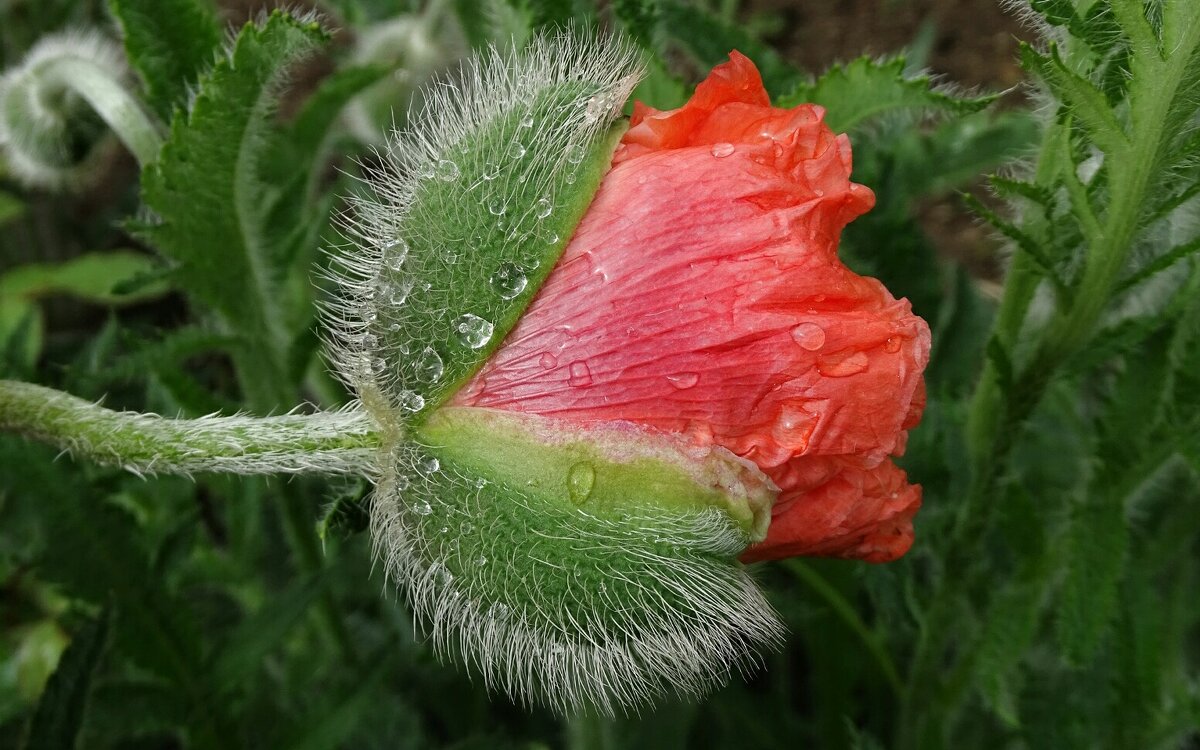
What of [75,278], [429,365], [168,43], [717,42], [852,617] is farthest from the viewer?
[75,278]

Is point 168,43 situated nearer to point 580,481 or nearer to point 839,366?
point 580,481

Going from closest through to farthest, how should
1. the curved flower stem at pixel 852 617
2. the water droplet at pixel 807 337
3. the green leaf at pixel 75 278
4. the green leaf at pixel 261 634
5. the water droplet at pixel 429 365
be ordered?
the water droplet at pixel 807 337, the water droplet at pixel 429 365, the green leaf at pixel 261 634, the curved flower stem at pixel 852 617, the green leaf at pixel 75 278

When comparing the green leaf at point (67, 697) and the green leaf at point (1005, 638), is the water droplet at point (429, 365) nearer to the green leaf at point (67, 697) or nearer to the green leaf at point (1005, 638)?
the green leaf at point (67, 697)

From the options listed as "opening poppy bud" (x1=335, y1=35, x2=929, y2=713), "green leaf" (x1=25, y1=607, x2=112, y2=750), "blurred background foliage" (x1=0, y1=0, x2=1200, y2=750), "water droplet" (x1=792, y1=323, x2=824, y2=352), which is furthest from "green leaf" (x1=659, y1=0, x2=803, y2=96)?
"green leaf" (x1=25, y1=607, x2=112, y2=750)

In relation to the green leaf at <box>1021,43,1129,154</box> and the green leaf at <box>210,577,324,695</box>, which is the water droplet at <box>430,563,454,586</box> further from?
the green leaf at <box>1021,43,1129,154</box>

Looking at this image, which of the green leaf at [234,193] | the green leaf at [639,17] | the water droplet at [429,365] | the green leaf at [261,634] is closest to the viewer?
the water droplet at [429,365]

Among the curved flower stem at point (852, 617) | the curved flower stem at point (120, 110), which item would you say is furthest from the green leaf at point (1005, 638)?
the curved flower stem at point (120, 110)

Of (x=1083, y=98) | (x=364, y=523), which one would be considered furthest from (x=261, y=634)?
(x=1083, y=98)
